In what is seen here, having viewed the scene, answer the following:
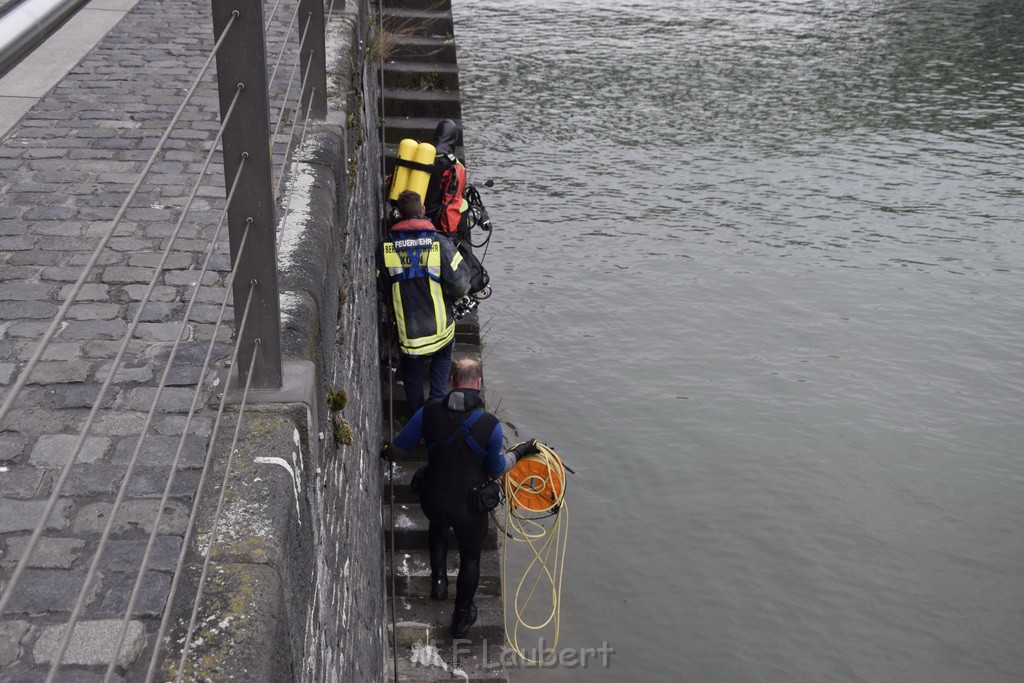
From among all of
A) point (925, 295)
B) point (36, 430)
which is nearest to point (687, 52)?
point (925, 295)

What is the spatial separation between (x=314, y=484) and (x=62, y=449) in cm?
70

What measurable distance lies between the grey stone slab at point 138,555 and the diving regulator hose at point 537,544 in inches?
168

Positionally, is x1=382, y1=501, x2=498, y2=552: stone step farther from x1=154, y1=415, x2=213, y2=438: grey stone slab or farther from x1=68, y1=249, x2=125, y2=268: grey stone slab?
x1=154, y1=415, x2=213, y2=438: grey stone slab

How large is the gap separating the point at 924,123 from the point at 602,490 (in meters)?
12.5

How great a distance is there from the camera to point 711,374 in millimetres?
12195

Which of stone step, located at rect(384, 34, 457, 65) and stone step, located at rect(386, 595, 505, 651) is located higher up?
stone step, located at rect(384, 34, 457, 65)

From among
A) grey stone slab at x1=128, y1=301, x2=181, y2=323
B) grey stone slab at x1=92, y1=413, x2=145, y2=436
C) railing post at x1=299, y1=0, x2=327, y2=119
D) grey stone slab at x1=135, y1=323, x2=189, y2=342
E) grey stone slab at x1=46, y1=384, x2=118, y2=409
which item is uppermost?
railing post at x1=299, y1=0, x2=327, y2=119

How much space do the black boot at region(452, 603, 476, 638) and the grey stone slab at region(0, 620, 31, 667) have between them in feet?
15.7

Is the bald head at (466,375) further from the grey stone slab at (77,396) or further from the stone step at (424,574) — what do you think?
the grey stone slab at (77,396)

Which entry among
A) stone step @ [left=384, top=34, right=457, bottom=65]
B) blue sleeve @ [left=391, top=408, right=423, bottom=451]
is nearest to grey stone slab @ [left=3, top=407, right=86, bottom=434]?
blue sleeve @ [left=391, top=408, right=423, bottom=451]

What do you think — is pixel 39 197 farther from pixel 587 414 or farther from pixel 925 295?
pixel 925 295

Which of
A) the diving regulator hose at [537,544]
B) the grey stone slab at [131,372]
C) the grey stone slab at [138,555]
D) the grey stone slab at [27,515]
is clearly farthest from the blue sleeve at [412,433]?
the grey stone slab at [138,555]

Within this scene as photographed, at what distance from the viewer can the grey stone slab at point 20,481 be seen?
2.90 metres

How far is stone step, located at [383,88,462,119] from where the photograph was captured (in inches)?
459
